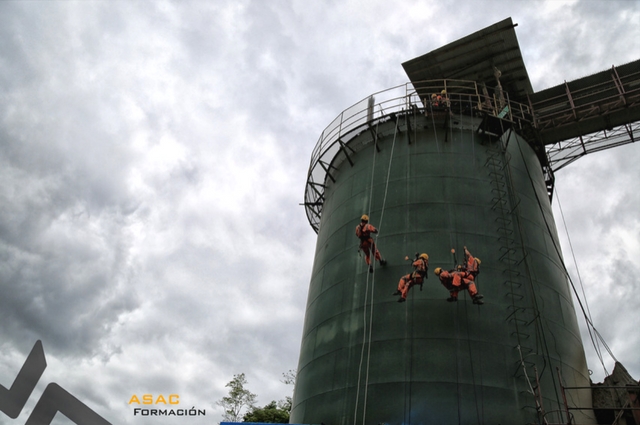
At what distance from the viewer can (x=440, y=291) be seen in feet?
40.6

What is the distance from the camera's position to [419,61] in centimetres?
2136

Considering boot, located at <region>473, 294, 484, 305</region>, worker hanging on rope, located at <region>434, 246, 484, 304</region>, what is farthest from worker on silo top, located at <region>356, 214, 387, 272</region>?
boot, located at <region>473, 294, 484, 305</region>

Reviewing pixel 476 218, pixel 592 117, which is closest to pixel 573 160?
→ pixel 592 117

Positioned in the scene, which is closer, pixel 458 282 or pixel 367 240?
pixel 458 282

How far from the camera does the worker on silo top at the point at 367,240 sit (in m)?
12.7

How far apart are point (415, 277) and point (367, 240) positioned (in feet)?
6.08

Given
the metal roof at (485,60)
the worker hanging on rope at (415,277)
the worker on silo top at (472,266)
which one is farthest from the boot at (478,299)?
the metal roof at (485,60)

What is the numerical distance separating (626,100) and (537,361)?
1248 cm

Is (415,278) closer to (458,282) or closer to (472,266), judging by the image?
(458,282)

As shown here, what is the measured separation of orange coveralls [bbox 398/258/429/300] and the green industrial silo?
0.88m

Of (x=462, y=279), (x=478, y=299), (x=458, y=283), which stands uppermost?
(x=462, y=279)

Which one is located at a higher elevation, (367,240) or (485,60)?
(485,60)

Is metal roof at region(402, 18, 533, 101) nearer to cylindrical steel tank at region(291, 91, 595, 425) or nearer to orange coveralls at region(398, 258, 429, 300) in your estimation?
cylindrical steel tank at region(291, 91, 595, 425)

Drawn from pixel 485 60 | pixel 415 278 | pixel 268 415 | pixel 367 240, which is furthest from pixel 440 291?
pixel 268 415
